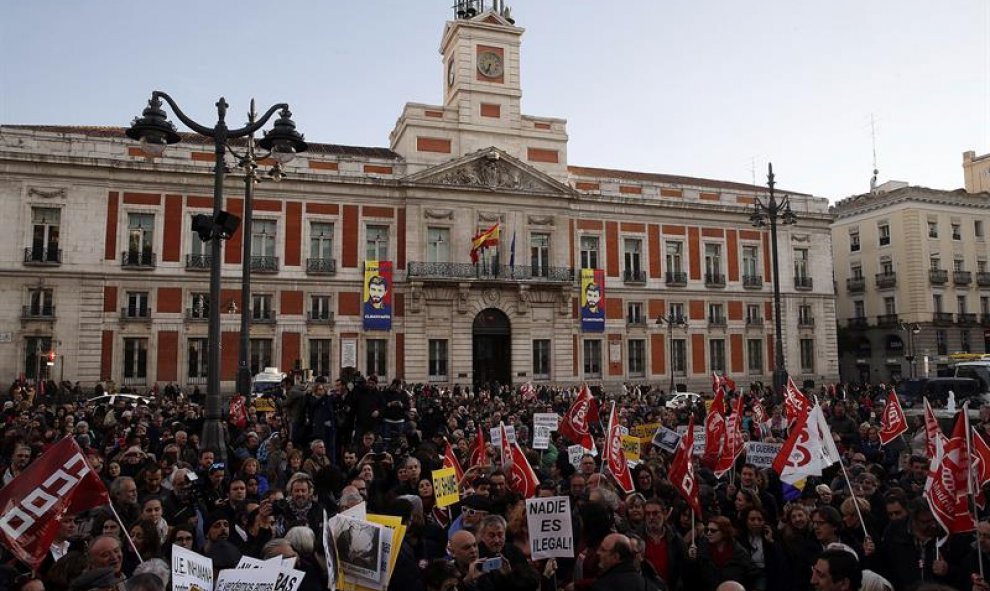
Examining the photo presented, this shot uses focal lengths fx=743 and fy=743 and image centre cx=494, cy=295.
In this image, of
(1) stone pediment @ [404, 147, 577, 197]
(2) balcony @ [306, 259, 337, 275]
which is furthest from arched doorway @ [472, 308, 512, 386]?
(2) balcony @ [306, 259, 337, 275]

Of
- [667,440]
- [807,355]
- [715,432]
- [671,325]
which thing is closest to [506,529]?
[715,432]

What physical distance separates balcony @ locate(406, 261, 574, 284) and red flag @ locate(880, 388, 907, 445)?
2542cm

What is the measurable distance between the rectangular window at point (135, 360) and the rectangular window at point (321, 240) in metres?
8.46

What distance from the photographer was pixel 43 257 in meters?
31.6

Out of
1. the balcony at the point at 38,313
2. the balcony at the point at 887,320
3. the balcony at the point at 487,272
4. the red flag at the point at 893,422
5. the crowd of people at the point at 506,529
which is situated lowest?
the crowd of people at the point at 506,529

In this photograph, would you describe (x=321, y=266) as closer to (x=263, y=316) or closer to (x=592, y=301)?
(x=263, y=316)

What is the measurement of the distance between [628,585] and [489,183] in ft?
111

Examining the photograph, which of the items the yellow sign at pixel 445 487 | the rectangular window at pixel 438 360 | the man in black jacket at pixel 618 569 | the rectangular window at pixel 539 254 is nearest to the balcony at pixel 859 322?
the rectangular window at pixel 539 254

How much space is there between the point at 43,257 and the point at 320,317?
11785mm

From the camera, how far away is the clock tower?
3756 cm

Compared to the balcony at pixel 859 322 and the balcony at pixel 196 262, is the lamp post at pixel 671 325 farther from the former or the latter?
the balcony at pixel 196 262

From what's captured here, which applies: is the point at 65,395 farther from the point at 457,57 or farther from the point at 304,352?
the point at 457,57

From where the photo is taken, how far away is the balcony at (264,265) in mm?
34312

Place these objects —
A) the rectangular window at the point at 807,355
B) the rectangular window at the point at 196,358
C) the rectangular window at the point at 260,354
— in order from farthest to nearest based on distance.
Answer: the rectangular window at the point at 807,355 < the rectangular window at the point at 260,354 < the rectangular window at the point at 196,358
